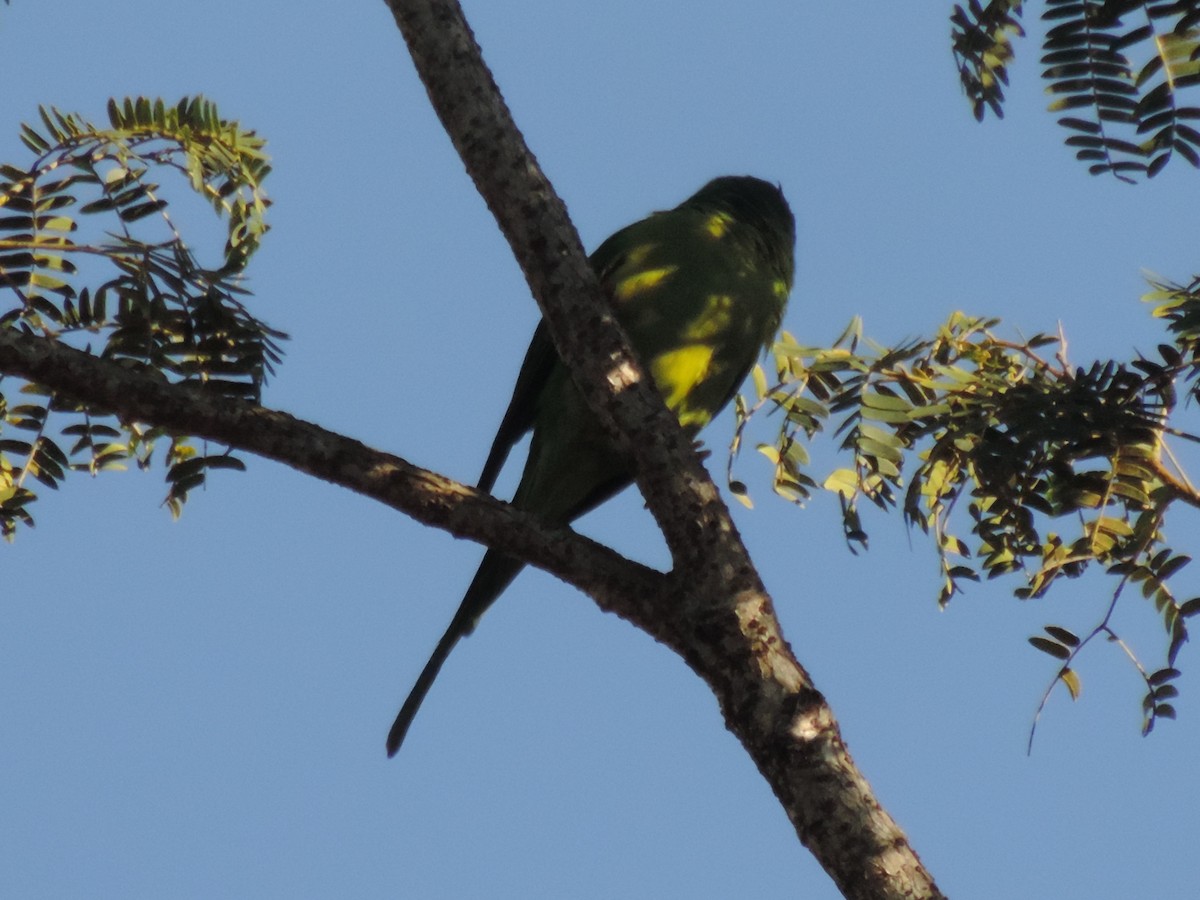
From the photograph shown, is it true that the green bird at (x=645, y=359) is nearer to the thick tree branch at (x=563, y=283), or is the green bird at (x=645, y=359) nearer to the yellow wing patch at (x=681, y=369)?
the yellow wing patch at (x=681, y=369)

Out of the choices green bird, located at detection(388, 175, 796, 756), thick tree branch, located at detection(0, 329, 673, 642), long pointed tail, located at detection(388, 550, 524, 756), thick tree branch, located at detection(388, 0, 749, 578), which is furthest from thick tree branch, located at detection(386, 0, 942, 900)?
long pointed tail, located at detection(388, 550, 524, 756)

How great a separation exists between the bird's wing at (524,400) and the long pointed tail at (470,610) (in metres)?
0.33

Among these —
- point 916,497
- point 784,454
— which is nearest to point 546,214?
point 784,454

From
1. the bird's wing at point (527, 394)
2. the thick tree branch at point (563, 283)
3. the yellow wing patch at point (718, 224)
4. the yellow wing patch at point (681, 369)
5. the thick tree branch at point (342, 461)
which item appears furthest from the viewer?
the yellow wing patch at point (718, 224)

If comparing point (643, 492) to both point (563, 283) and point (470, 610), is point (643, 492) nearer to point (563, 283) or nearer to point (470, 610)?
point (563, 283)

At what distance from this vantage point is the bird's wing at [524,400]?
4.22 m

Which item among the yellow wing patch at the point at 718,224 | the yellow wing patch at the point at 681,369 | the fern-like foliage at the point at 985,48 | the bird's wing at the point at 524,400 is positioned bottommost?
the fern-like foliage at the point at 985,48

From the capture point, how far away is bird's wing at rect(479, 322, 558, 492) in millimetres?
4223

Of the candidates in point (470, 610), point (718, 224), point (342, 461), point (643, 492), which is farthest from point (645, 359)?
point (342, 461)

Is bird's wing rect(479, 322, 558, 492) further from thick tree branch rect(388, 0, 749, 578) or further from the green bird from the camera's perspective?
thick tree branch rect(388, 0, 749, 578)

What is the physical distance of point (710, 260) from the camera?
4.25m

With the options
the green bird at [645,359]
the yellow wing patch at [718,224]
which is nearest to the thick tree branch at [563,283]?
the green bird at [645,359]

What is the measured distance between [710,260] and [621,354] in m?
1.61

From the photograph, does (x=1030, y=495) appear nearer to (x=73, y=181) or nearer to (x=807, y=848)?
(x=807, y=848)
